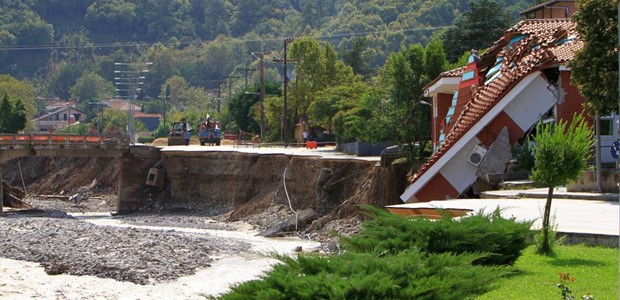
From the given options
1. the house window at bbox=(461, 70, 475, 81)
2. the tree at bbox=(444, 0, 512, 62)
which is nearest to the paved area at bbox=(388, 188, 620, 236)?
the house window at bbox=(461, 70, 475, 81)

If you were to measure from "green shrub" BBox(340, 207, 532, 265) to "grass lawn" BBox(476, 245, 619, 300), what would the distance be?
1.42ft

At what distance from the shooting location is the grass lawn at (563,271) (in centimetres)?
1551

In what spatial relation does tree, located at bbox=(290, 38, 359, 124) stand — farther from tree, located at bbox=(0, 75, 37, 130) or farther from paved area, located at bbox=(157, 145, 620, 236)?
tree, located at bbox=(0, 75, 37, 130)

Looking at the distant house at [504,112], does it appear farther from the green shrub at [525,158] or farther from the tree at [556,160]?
the tree at [556,160]

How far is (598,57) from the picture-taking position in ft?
94.9

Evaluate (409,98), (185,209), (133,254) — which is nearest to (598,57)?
(133,254)

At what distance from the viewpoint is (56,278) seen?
101ft

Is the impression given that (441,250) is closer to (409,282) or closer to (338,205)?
(409,282)

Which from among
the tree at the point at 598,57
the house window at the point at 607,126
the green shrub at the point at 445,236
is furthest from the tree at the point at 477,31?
the green shrub at the point at 445,236

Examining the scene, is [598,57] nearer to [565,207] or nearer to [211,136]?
[565,207]

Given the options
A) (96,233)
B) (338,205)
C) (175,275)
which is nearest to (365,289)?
(175,275)

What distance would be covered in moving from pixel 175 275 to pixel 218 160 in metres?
37.9

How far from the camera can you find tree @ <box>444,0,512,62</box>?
244 feet

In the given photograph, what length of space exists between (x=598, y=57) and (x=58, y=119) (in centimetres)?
17429
